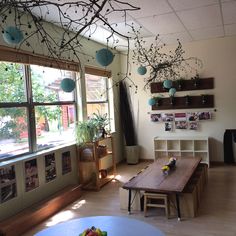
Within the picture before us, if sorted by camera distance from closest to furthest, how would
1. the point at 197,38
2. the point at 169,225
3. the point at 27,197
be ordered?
the point at 169,225, the point at 27,197, the point at 197,38

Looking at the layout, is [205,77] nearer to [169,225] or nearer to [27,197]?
[169,225]

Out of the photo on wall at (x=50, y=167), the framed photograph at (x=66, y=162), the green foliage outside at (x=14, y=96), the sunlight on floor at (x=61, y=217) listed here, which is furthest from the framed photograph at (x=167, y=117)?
the sunlight on floor at (x=61, y=217)

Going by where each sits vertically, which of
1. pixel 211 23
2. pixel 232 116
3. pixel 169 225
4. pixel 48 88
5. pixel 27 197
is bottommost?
pixel 169 225

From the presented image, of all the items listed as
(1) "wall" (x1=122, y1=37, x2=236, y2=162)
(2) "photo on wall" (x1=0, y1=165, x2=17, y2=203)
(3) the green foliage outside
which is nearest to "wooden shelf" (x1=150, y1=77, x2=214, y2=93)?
(1) "wall" (x1=122, y1=37, x2=236, y2=162)

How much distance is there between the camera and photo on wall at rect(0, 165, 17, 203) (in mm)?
3198

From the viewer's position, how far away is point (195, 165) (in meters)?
4.35

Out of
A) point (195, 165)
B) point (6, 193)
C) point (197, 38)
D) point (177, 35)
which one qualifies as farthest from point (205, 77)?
point (6, 193)

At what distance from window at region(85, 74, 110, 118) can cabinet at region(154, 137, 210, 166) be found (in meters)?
1.40

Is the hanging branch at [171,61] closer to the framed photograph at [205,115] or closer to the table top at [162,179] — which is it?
the framed photograph at [205,115]

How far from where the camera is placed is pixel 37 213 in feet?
11.3

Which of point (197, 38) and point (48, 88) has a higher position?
point (197, 38)

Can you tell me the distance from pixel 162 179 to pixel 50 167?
64.3 inches

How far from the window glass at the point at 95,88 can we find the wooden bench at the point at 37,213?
195 cm

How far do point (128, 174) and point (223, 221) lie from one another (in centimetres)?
255
